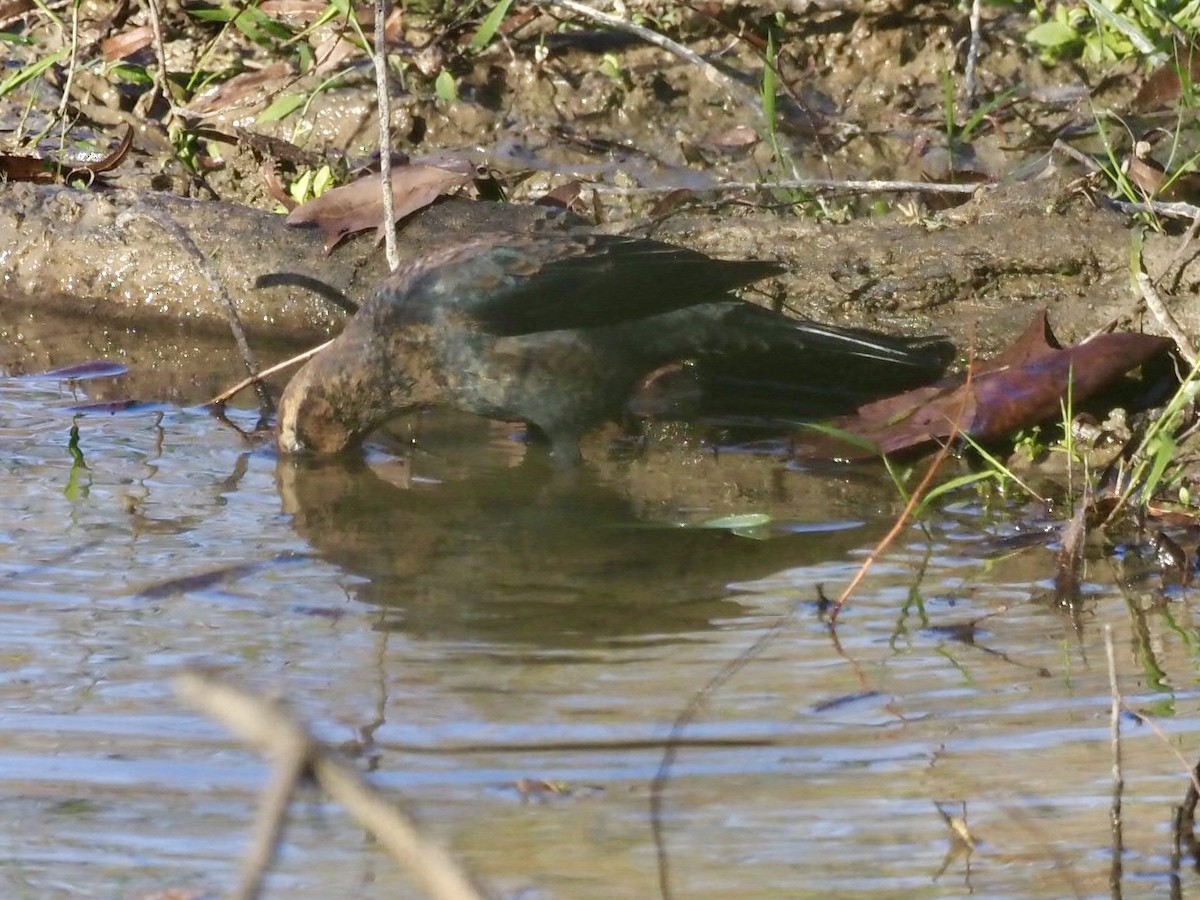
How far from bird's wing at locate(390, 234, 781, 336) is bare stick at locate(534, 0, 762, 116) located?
1.88m

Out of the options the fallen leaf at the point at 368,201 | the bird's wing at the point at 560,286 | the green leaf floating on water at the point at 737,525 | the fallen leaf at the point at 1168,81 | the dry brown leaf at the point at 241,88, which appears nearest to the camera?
the green leaf floating on water at the point at 737,525

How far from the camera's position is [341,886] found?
7.77 ft

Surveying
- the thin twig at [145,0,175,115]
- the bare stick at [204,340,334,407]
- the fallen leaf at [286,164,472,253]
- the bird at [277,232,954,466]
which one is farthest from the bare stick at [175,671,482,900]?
the thin twig at [145,0,175,115]

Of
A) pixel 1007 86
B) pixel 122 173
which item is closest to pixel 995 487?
pixel 1007 86

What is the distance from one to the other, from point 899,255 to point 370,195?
184 cm

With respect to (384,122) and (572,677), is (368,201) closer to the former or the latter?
(384,122)

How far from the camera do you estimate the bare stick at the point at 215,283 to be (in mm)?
5566

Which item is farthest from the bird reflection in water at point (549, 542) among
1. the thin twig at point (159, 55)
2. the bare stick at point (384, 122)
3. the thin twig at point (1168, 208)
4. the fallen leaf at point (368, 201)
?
the thin twig at point (159, 55)

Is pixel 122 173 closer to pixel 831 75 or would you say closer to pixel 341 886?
pixel 831 75

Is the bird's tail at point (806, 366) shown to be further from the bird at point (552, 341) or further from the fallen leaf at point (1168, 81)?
the fallen leaf at point (1168, 81)

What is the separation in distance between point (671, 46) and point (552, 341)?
2278 mm

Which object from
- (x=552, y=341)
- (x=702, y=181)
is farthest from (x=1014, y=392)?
(x=702, y=181)

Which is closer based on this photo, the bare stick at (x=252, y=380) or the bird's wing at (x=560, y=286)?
the bird's wing at (x=560, y=286)

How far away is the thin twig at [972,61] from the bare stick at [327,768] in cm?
659
